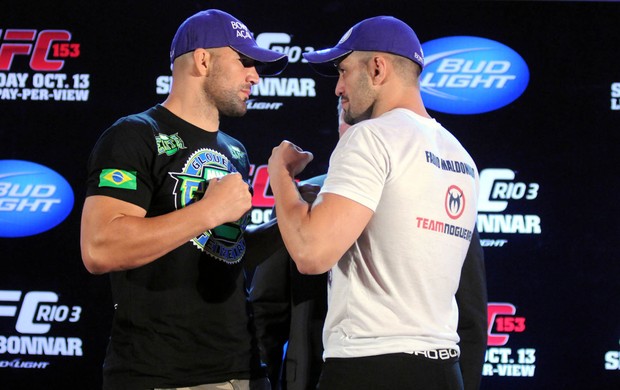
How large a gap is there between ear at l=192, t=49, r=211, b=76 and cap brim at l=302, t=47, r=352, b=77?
0.29m

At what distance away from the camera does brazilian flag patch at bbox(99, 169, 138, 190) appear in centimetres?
180

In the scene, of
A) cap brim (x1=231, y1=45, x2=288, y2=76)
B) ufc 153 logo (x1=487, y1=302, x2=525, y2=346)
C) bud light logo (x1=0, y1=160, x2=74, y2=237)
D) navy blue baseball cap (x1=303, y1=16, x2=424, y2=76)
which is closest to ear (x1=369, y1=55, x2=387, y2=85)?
navy blue baseball cap (x1=303, y1=16, x2=424, y2=76)

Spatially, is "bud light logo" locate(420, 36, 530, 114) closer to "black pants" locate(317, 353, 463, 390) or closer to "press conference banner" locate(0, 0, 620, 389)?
"press conference banner" locate(0, 0, 620, 389)

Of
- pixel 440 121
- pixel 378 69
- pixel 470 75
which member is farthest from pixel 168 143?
pixel 470 75

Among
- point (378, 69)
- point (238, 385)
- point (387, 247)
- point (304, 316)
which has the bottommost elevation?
point (238, 385)

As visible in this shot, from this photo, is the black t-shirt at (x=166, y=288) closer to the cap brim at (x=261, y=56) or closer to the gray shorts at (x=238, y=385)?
the gray shorts at (x=238, y=385)

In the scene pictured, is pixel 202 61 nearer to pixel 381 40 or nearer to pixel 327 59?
pixel 327 59

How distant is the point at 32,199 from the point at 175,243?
2.34m

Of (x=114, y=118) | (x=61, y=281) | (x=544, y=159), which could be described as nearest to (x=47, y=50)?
(x=114, y=118)

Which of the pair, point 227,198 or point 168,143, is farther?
point 168,143

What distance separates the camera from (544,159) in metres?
3.83

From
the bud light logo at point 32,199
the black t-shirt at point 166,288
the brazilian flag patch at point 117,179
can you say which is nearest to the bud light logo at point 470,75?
the bud light logo at point 32,199

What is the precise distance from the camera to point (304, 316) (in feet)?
7.47

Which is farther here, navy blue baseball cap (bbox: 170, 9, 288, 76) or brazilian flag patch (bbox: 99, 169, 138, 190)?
navy blue baseball cap (bbox: 170, 9, 288, 76)
